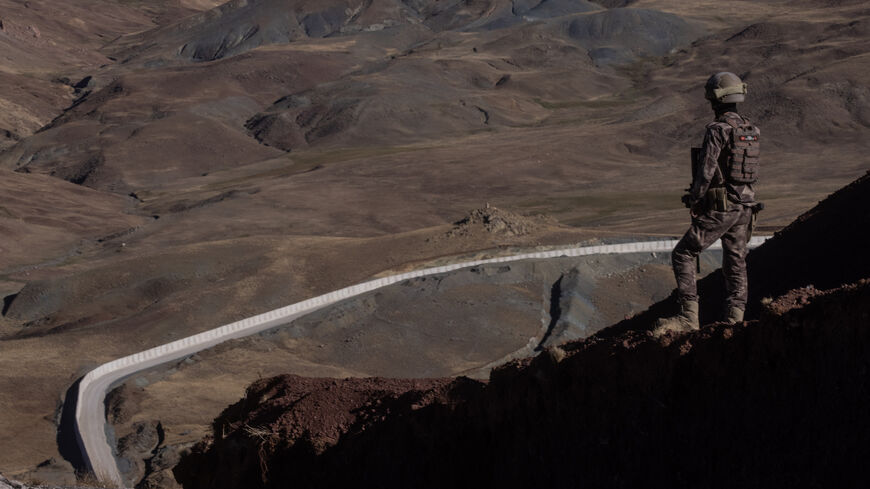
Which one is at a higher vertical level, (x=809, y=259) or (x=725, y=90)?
(x=725, y=90)

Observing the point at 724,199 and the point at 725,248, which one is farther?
the point at 725,248

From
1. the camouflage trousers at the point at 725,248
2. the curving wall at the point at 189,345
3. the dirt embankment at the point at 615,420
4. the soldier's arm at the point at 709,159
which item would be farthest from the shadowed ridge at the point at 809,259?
the curving wall at the point at 189,345

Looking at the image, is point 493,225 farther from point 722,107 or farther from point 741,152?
point 741,152

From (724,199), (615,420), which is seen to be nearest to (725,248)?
(724,199)

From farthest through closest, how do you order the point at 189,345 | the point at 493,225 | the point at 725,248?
the point at 493,225
the point at 189,345
the point at 725,248

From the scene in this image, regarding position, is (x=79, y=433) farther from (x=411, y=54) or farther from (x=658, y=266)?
(x=411, y=54)

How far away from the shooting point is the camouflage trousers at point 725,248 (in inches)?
348

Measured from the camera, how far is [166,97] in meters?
114

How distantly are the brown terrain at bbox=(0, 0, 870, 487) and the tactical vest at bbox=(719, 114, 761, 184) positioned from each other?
8.34 feet

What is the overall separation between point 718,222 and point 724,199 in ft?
0.85

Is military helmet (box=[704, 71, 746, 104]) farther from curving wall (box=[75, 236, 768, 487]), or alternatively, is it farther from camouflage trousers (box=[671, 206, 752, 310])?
curving wall (box=[75, 236, 768, 487])

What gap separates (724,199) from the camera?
8680 millimetres

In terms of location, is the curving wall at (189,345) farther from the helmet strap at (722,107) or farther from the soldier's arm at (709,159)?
the helmet strap at (722,107)

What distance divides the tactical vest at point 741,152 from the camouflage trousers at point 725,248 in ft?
1.08
